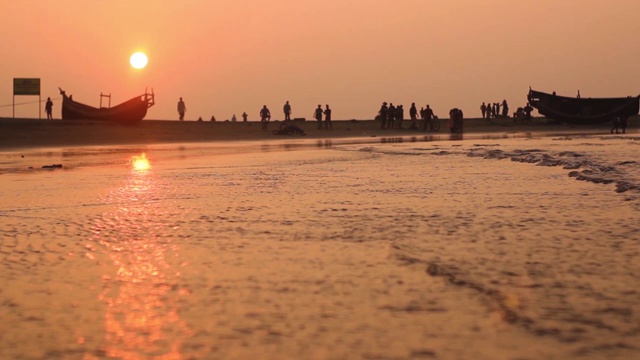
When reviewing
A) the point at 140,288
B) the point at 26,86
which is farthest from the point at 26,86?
the point at 140,288

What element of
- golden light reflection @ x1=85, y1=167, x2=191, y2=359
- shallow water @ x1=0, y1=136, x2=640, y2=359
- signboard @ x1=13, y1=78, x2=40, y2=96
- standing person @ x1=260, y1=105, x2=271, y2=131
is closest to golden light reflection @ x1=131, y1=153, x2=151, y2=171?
shallow water @ x1=0, y1=136, x2=640, y2=359

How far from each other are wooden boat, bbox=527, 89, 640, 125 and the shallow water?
48950 mm

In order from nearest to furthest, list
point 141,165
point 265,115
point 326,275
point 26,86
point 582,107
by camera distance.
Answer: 1. point 326,275
2. point 141,165
3. point 265,115
4. point 582,107
5. point 26,86

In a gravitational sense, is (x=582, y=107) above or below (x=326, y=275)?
above

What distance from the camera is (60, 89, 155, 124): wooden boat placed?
43938 millimetres

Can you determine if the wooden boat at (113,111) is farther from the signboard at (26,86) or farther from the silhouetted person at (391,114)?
the signboard at (26,86)

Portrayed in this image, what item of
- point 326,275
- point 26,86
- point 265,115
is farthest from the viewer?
point 26,86

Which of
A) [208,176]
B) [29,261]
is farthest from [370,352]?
[208,176]

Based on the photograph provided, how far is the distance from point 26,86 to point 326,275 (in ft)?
221

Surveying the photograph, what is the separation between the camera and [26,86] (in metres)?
→ 65.6

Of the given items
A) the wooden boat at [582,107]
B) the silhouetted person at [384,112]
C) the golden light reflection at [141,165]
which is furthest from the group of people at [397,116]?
the golden light reflection at [141,165]

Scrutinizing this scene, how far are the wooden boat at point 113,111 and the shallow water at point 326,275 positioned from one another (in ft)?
125

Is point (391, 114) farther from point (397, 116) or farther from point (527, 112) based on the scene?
point (527, 112)

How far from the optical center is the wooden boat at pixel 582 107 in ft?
173
